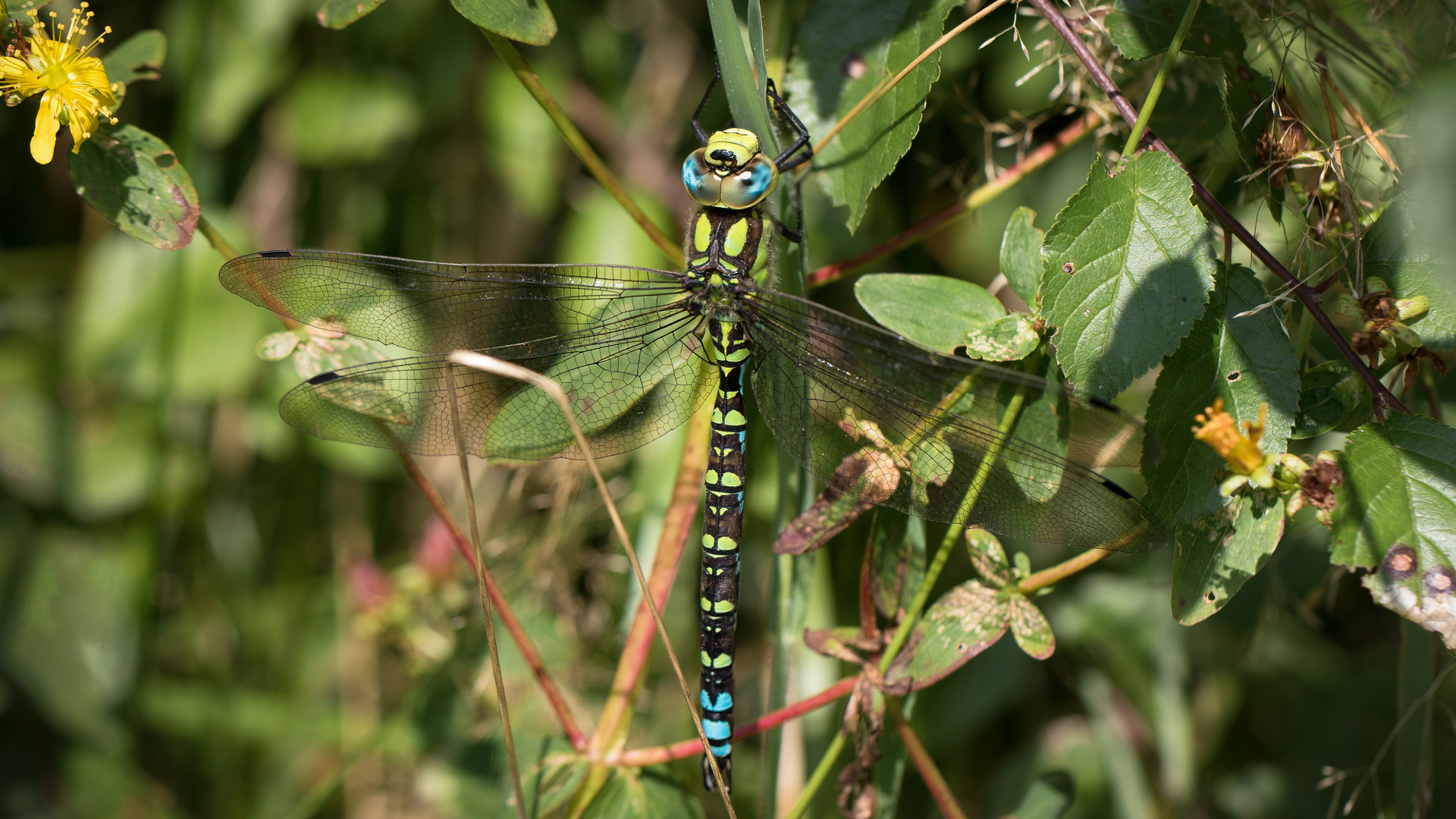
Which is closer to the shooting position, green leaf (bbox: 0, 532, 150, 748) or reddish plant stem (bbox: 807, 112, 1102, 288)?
reddish plant stem (bbox: 807, 112, 1102, 288)

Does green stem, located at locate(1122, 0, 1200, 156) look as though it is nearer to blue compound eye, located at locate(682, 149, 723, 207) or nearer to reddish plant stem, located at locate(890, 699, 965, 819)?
blue compound eye, located at locate(682, 149, 723, 207)

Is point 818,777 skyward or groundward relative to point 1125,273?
groundward

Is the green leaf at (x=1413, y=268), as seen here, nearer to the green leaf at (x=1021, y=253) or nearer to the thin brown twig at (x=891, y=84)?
the green leaf at (x=1021, y=253)

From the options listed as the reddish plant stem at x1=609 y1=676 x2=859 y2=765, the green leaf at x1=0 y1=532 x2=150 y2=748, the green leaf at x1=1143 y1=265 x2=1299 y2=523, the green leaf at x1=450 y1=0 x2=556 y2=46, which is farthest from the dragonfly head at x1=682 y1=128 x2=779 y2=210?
the green leaf at x1=0 y1=532 x2=150 y2=748

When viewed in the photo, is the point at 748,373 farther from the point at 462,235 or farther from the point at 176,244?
the point at 462,235

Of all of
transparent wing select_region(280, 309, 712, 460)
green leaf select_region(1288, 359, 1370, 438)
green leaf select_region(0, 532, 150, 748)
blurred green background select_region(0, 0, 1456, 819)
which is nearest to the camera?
green leaf select_region(1288, 359, 1370, 438)

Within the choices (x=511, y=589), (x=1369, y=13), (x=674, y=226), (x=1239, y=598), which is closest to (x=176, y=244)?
(x=511, y=589)

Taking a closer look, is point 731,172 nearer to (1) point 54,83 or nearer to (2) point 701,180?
(2) point 701,180

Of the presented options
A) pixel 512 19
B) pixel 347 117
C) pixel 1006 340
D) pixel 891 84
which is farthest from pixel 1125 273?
pixel 347 117
